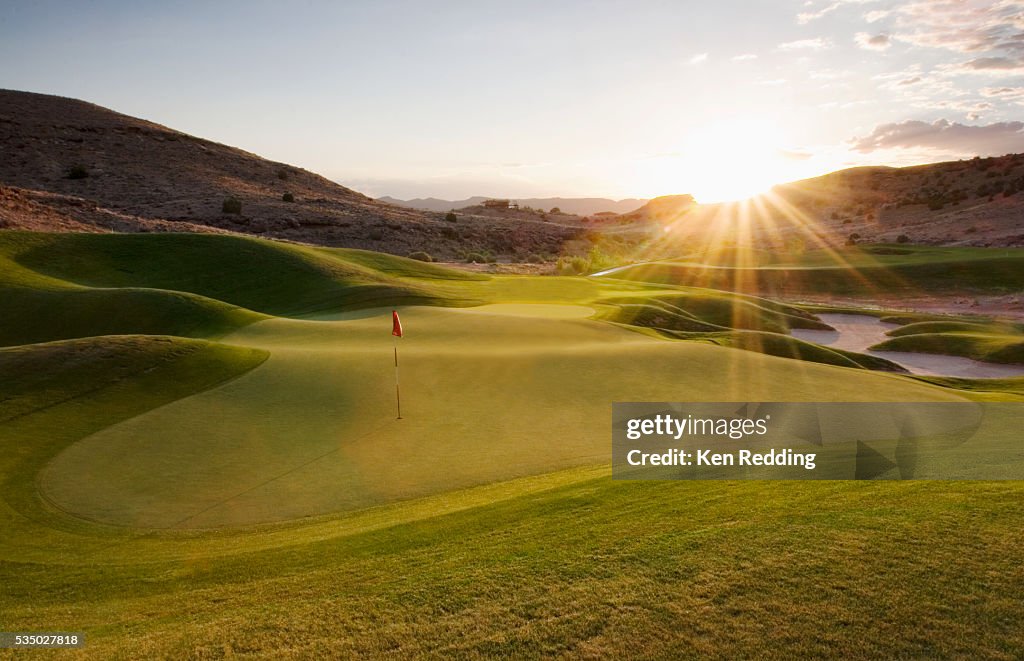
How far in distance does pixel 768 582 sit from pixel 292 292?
2971 centimetres

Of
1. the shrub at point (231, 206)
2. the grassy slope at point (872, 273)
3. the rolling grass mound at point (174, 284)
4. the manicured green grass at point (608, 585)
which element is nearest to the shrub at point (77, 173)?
the shrub at point (231, 206)

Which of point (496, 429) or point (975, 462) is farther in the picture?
point (496, 429)

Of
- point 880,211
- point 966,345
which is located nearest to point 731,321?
point 966,345

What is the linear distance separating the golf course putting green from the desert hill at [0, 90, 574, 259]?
40.1 metres

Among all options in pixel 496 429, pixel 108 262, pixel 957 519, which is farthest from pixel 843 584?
pixel 108 262

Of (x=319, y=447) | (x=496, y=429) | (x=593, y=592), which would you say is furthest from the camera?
(x=496, y=429)

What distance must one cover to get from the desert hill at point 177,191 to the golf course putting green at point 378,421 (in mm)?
40132

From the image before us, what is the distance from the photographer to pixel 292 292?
31266 mm

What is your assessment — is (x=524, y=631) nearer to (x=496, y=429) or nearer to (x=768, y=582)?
(x=768, y=582)

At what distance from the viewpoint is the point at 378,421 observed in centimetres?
1193

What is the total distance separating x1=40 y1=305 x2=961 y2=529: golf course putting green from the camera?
8.88 meters

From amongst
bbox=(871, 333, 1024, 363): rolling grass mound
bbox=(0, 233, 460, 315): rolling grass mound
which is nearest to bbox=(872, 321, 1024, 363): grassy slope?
bbox=(871, 333, 1024, 363): rolling grass mound

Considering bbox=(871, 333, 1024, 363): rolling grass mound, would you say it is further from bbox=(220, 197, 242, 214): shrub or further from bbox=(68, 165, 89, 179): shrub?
bbox=(68, 165, 89, 179): shrub

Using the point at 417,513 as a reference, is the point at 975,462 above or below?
above
